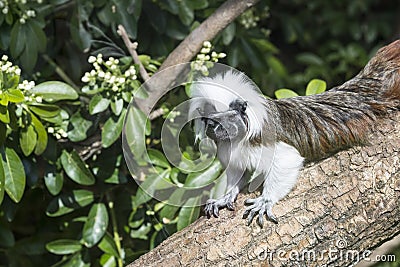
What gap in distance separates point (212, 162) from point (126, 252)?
0.46 meters

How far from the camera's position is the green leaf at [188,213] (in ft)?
6.53

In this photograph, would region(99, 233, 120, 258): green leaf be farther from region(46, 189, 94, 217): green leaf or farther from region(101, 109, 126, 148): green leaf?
region(101, 109, 126, 148): green leaf

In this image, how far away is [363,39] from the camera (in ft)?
13.9

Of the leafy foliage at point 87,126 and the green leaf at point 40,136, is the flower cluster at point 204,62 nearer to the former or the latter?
the leafy foliage at point 87,126

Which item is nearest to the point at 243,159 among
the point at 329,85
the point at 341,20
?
the point at 329,85

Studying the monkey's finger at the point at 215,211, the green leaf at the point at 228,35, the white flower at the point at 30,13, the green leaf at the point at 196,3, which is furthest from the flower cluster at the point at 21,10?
the monkey's finger at the point at 215,211

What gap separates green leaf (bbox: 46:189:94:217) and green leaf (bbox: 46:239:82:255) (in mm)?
85

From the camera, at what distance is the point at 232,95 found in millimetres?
1590

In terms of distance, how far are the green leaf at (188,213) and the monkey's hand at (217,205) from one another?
19cm

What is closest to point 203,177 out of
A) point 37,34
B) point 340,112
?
point 340,112

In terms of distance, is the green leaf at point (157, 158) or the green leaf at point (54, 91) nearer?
the green leaf at point (54, 91)

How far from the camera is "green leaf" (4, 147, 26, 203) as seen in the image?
191 centimetres

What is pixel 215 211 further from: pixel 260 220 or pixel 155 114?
pixel 155 114

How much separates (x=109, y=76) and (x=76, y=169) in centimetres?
30
